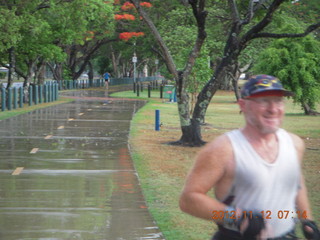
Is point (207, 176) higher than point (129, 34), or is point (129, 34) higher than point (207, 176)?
point (129, 34)

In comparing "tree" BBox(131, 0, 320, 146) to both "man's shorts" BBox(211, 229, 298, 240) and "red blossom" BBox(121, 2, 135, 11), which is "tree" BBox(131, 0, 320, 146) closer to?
"man's shorts" BBox(211, 229, 298, 240)

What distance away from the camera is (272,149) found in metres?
3.82

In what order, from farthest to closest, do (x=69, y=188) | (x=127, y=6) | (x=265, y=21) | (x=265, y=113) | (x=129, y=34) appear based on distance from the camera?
(x=129, y=34) → (x=127, y=6) → (x=265, y=21) → (x=69, y=188) → (x=265, y=113)

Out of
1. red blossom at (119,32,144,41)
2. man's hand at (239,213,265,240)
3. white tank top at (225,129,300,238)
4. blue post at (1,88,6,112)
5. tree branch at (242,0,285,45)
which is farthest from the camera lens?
red blossom at (119,32,144,41)

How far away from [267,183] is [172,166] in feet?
34.7

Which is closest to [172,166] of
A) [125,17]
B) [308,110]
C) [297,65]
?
[297,65]

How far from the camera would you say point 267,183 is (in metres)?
3.68

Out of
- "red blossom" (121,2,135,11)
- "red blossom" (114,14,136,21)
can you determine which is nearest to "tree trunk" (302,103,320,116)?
"red blossom" (121,2,135,11)

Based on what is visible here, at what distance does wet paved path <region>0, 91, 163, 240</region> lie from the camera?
8320 millimetres

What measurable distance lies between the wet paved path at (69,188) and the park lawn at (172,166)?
234mm

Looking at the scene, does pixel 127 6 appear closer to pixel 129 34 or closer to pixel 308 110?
pixel 129 34

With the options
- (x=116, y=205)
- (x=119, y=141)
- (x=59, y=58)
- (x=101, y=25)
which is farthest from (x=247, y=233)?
(x=101, y=25)

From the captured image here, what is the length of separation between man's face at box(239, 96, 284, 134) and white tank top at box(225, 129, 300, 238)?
11 centimetres

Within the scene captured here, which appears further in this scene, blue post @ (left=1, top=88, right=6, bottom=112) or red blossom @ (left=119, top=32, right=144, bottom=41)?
red blossom @ (left=119, top=32, right=144, bottom=41)
